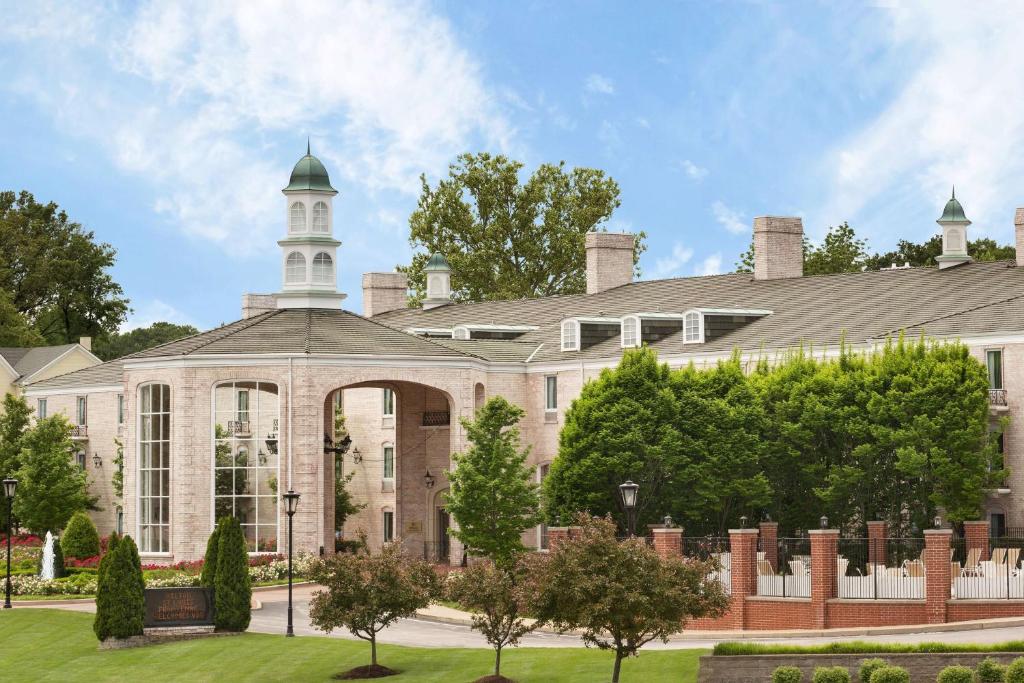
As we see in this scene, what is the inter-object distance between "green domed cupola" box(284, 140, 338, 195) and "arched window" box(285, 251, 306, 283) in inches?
98.1

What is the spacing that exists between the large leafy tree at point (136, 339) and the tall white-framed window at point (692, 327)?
2705 inches

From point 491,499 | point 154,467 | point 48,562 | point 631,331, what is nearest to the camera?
point 491,499

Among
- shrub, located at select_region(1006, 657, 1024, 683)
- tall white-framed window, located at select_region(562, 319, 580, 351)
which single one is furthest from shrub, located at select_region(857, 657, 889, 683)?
tall white-framed window, located at select_region(562, 319, 580, 351)

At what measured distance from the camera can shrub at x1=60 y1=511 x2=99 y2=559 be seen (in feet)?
211

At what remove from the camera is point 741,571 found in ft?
148

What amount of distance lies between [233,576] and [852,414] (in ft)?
61.6

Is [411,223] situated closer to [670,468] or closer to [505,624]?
[670,468]

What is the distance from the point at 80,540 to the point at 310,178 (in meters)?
15.7

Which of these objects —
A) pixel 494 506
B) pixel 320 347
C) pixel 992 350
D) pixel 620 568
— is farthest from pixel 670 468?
pixel 620 568

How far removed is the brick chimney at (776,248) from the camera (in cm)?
7138

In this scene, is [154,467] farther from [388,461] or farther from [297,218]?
[388,461]

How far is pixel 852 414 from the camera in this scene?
54.3 m

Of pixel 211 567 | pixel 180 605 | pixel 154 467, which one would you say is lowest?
pixel 180 605

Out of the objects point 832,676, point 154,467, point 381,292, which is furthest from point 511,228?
point 832,676
